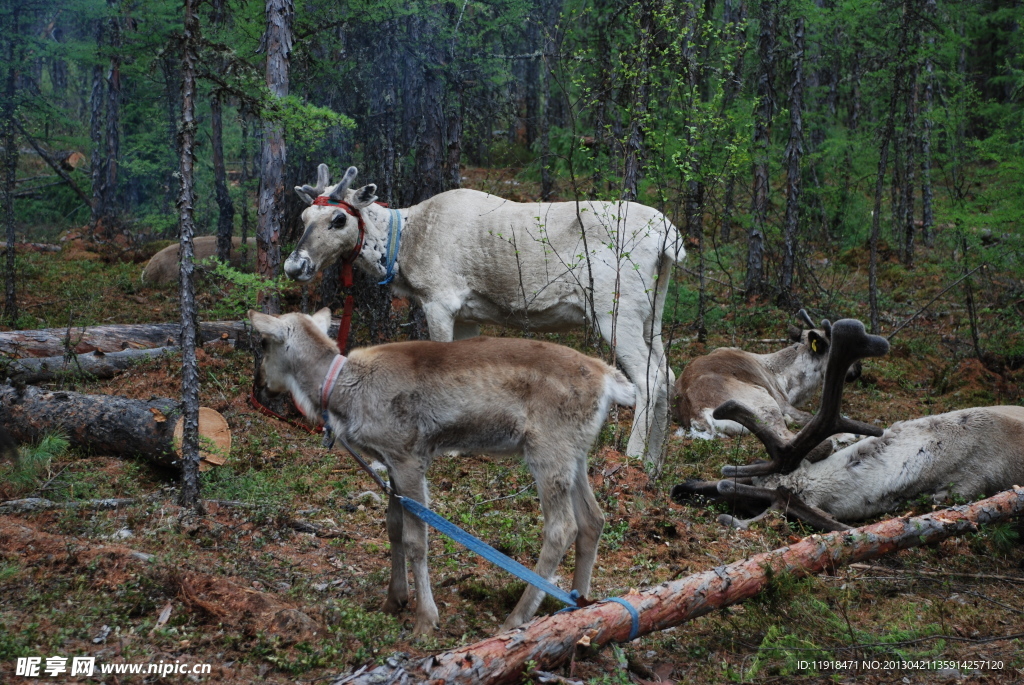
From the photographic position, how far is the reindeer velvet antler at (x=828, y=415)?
7539 millimetres

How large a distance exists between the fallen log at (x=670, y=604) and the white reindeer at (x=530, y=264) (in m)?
3.42

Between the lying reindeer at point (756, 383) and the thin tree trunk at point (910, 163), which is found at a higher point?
the thin tree trunk at point (910, 163)

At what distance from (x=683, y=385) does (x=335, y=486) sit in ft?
18.7

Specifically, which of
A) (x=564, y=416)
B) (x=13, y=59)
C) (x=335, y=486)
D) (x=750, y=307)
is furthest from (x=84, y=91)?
(x=564, y=416)

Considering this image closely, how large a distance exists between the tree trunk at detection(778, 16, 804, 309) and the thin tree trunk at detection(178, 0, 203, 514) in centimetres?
1195

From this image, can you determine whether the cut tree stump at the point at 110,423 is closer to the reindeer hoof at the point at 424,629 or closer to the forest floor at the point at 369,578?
the forest floor at the point at 369,578

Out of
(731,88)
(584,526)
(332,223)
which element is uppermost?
(731,88)

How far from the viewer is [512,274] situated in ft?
32.4

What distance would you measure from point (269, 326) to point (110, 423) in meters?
3.94

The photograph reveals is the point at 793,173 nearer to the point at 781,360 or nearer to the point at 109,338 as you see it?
the point at 781,360

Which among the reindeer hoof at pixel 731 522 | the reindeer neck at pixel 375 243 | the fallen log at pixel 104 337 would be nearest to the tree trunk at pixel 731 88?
the reindeer neck at pixel 375 243

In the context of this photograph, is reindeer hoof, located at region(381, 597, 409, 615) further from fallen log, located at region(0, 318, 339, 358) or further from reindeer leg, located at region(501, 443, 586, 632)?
fallen log, located at region(0, 318, 339, 358)

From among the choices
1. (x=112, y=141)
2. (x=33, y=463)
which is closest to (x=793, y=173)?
(x=33, y=463)

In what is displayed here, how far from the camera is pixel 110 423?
28.3ft
